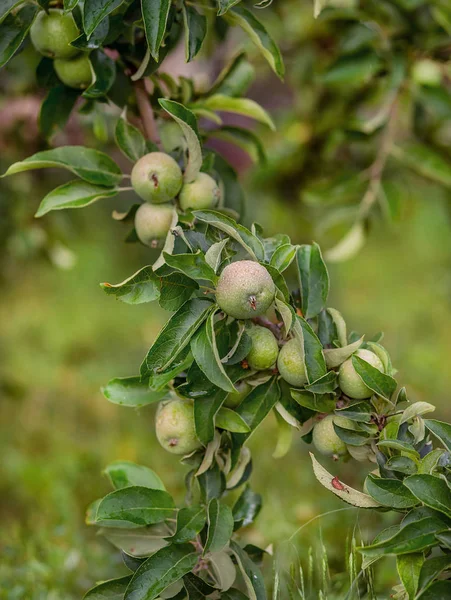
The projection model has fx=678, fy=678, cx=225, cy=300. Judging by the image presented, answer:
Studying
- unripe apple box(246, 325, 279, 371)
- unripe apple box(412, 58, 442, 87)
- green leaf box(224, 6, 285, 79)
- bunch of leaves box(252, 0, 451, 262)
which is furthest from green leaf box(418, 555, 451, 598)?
unripe apple box(412, 58, 442, 87)

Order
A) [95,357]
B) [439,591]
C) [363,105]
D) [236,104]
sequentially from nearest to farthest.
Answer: [439,591] → [236,104] → [363,105] → [95,357]

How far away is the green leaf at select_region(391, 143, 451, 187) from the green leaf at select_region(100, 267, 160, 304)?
81 cm

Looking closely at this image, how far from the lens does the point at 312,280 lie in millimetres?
731

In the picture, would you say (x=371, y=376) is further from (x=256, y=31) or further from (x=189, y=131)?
(x=256, y=31)

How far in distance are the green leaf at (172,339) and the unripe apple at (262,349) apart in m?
0.07

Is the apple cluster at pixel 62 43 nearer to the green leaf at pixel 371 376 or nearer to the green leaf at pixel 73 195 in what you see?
the green leaf at pixel 73 195

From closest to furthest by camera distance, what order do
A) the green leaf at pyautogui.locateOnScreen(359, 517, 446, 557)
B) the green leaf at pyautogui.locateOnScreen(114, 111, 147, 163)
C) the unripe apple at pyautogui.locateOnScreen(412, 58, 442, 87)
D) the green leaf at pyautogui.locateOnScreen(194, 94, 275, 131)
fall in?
the green leaf at pyautogui.locateOnScreen(359, 517, 446, 557) → the green leaf at pyautogui.locateOnScreen(114, 111, 147, 163) → the green leaf at pyautogui.locateOnScreen(194, 94, 275, 131) → the unripe apple at pyautogui.locateOnScreen(412, 58, 442, 87)

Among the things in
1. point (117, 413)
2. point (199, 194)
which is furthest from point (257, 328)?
point (117, 413)

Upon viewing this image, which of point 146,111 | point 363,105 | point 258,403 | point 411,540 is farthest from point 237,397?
point 363,105

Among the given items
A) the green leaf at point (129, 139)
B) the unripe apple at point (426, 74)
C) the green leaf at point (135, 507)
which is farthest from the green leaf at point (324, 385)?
the unripe apple at point (426, 74)

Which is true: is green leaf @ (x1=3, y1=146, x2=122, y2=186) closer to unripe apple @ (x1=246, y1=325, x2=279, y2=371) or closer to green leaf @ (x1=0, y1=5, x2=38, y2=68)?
green leaf @ (x1=0, y1=5, x2=38, y2=68)

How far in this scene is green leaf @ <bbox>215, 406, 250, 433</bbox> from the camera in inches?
26.4

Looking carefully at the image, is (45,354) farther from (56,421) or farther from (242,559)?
(242,559)

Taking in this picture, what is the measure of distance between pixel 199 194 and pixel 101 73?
0.59 ft
